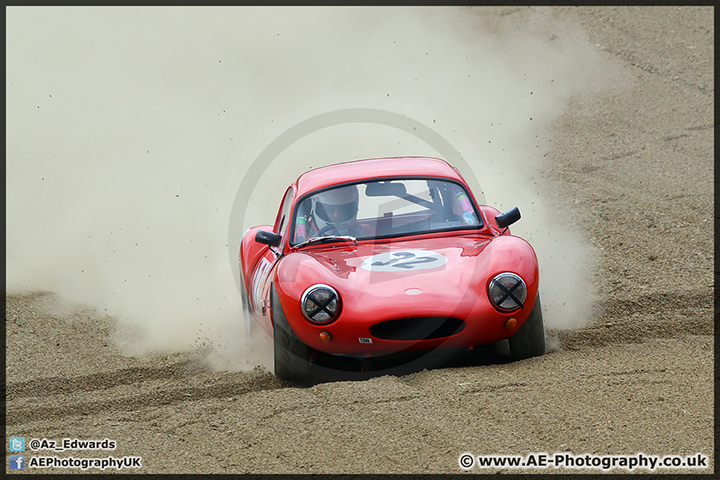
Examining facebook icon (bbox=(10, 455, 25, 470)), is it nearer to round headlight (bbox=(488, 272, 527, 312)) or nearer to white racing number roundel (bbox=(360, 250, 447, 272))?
white racing number roundel (bbox=(360, 250, 447, 272))

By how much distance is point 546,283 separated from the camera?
7.77m

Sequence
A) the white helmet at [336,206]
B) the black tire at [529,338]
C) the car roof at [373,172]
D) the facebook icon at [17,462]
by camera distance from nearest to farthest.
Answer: the facebook icon at [17,462] < the black tire at [529,338] < the white helmet at [336,206] < the car roof at [373,172]

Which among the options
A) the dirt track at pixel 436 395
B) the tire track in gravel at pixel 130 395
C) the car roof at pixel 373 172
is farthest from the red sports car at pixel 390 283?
the tire track in gravel at pixel 130 395

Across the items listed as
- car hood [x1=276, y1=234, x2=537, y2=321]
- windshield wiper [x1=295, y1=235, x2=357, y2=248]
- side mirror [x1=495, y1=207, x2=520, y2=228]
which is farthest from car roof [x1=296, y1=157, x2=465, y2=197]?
car hood [x1=276, y1=234, x2=537, y2=321]

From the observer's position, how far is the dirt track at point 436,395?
13.7 ft

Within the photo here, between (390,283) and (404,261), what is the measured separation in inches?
15.0

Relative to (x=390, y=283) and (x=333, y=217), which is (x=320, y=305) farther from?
(x=333, y=217)

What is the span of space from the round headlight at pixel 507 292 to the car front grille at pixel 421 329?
297 millimetres

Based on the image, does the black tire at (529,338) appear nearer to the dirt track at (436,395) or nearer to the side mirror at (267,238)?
the dirt track at (436,395)

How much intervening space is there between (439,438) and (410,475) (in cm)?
48

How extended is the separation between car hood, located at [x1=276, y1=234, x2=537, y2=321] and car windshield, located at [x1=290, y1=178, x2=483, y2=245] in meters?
0.45

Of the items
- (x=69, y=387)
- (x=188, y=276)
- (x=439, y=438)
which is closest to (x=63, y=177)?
(x=188, y=276)

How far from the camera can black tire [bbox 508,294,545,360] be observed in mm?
5547

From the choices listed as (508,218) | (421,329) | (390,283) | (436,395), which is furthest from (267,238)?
(436,395)
